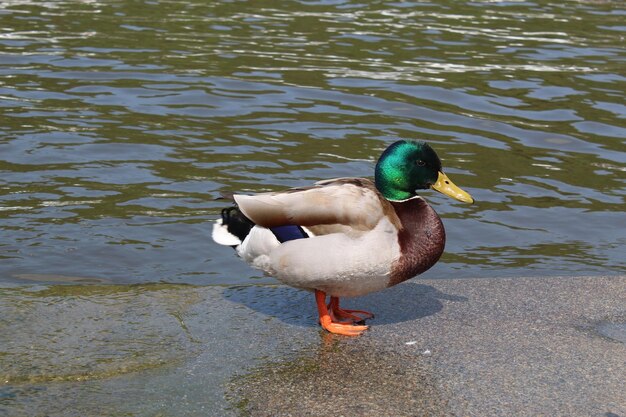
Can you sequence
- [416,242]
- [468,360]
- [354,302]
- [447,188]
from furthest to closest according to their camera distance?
1. [354,302]
2. [447,188]
3. [416,242]
4. [468,360]

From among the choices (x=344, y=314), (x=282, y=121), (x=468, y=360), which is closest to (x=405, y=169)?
(x=344, y=314)

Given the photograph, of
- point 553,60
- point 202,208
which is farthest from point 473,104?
point 202,208

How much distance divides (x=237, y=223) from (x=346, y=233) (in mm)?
584

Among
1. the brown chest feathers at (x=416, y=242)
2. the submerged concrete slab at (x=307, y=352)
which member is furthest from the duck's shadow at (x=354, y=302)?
the brown chest feathers at (x=416, y=242)

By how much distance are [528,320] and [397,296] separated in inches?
28.9

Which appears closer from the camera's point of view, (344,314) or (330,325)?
(330,325)

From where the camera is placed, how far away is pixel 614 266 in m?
6.92

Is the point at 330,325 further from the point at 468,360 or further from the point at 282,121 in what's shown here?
the point at 282,121

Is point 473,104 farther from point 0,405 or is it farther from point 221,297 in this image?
point 0,405

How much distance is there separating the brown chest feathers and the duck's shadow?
396mm

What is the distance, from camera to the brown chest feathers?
16.0 ft

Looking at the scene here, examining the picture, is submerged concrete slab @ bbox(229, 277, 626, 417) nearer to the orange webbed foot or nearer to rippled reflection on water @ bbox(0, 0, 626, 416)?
the orange webbed foot

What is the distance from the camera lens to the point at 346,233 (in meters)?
4.84

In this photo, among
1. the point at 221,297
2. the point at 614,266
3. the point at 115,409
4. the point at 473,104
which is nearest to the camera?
the point at 115,409
